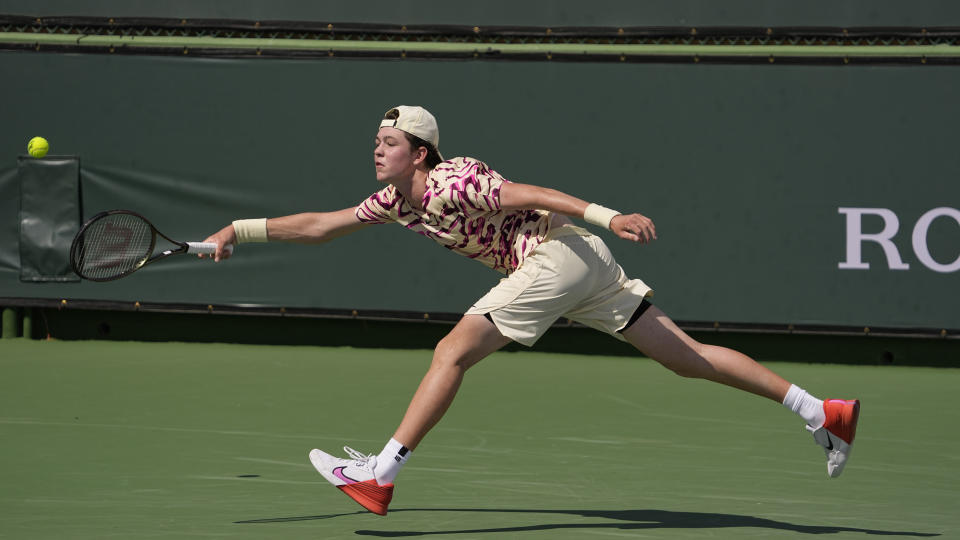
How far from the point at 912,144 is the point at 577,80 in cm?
233

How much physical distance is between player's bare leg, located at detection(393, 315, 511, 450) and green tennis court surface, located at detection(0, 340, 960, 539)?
1.25ft

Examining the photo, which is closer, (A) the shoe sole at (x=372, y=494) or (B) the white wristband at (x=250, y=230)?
(A) the shoe sole at (x=372, y=494)

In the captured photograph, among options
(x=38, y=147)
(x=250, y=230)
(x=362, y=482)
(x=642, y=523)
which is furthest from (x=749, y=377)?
(x=38, y=147)

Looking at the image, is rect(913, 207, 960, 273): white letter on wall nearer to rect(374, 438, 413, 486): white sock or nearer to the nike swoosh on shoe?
rect(374, 438, 413, 486): white sock

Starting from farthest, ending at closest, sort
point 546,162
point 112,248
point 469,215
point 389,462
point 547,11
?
point 547,11 < point 546,162 < point 112,248 < point 469,215 < point 389,462

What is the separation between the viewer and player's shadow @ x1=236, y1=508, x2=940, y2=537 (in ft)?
16.7

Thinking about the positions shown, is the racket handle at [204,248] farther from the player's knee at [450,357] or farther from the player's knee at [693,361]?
the player's knee at [693,361]

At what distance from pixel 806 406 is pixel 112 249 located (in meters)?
3.03

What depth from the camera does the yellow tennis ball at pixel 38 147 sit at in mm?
10297

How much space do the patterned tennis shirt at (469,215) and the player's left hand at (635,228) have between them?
53 cm

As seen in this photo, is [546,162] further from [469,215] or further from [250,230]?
[469,215]

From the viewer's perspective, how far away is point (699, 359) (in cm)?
538

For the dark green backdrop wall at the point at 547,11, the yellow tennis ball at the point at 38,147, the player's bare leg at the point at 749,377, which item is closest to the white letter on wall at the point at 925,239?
the dark green backdrop wall at the point at 547,11

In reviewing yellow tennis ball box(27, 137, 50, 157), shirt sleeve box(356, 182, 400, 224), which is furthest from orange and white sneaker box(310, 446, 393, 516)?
yellow tennis ball box(27, 137, 50, 157)
